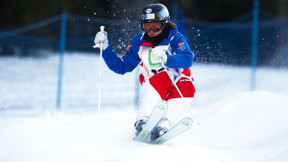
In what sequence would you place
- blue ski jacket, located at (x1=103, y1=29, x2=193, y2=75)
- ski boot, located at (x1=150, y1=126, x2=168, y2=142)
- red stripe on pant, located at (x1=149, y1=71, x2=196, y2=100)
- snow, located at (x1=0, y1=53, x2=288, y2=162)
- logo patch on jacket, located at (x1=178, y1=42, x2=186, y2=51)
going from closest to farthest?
snow, located at (x1=0, y1=53, x2=288, y2=162)
ski boot, located at (x1=150, y1=126, x2=168, y2=142)
blue ski jacket, located at (x1=103, y1=29, x2=193, y2=75)
logo patch on jacket, located at (x1=178, y1=42, x2=186, y2=51)
red stripe on pant, located at (x1=149, y1=71, x2=196, y2=100)

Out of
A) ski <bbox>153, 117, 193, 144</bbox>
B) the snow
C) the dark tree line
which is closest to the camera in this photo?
the snow

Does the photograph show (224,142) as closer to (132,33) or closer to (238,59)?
(132,33)

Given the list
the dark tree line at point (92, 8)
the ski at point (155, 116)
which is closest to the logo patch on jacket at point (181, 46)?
the ski at point (155, 116)

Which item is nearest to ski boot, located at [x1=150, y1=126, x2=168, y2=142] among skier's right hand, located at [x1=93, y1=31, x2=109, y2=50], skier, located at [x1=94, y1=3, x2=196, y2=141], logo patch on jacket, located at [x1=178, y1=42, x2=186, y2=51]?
skier, located at [x1=94, y1=3, x2=196, y2=141]

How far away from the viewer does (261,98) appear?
4.15 m

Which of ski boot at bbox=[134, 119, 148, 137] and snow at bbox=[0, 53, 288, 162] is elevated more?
ski boot at bbox=[134, 119, 148, 137]

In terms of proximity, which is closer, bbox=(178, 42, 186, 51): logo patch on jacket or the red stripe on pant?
bbox=(178, 42, 186, 51): logo patch on jacket

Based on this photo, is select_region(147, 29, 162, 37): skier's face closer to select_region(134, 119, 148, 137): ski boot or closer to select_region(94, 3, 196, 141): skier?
select_region(94, 3, 196, 141): skier

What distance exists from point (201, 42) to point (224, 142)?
168cm

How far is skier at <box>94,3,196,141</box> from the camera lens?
297 centimetres

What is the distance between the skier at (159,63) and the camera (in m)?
2.97

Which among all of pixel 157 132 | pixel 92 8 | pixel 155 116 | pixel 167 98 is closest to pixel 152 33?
pixel 167 98

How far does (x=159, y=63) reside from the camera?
10.0 ft

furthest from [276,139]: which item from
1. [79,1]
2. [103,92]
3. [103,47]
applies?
[79,1]
